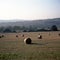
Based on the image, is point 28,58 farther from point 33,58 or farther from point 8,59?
point 8,59

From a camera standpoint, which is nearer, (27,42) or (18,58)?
(18,58)

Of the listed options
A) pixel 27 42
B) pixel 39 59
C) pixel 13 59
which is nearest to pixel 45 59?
pixel 39 59

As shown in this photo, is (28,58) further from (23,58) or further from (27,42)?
(27,42)

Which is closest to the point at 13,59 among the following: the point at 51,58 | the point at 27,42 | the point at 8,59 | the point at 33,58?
the point at 8,59

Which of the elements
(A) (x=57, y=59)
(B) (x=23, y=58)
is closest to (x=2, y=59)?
(B) (x=23, y=58)

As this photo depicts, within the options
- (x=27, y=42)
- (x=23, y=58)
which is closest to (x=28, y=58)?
(x=23, y=58)

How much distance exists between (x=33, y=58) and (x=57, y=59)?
79.8 inches

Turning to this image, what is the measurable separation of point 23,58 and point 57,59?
2859mm

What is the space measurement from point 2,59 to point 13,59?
1019mm

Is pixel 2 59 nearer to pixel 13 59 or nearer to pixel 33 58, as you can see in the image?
pixel 13 59

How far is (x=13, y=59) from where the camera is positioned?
16.7m

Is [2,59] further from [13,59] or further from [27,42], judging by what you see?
[27,42]

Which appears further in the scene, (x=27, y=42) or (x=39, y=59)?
(x=27, y=42)

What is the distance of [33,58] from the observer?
55.4 feet
